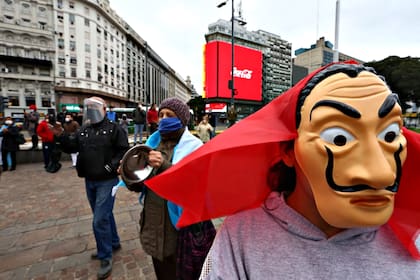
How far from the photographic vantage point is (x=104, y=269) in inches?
98.5

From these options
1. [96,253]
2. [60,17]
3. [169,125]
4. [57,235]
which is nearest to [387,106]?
[169,125]

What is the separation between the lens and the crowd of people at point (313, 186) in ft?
2.18

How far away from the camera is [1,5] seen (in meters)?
37.7

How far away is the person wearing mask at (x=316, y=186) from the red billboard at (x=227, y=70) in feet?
141

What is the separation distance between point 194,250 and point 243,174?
97 centimetres

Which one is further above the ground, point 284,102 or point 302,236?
point 284,102

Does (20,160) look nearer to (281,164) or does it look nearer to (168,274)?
(168,274)

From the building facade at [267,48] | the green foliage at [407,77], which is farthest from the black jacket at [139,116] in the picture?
the building facade at [267,48]

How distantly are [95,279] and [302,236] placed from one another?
2589 millimetres

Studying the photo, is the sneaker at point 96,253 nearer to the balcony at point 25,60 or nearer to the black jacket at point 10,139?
the black jacket at point 10,139

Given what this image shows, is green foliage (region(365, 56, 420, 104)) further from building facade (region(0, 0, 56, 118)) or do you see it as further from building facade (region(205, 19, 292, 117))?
building facade (region(0, 0, 56, 118))

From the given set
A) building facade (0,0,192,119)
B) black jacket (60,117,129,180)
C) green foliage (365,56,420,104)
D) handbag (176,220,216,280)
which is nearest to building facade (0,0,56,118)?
building facade (0,0,192,119)

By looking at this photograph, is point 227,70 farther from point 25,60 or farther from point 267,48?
point 267,48

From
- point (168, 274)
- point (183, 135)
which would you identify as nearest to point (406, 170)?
point (183, 135)
